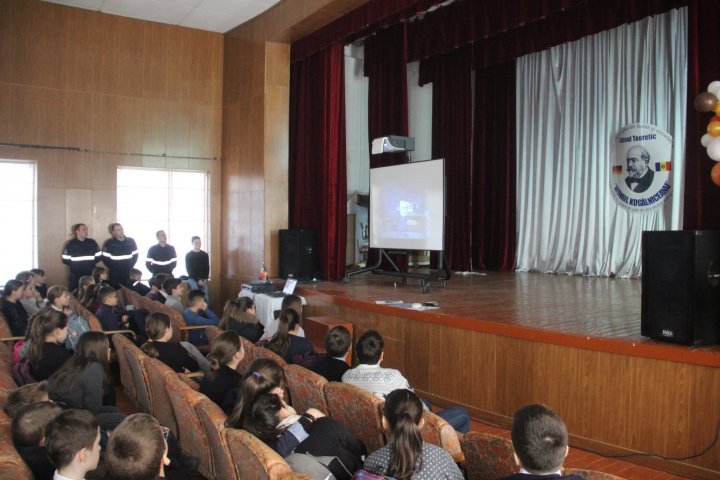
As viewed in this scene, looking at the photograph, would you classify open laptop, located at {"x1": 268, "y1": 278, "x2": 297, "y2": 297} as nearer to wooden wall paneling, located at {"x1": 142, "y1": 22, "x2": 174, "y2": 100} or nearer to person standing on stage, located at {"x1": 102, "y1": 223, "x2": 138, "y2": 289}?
person standing on stage, located at {"x1": 102, "y1": 223, "x2": 138, "y2": 289}

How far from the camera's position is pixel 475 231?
11.3 metres

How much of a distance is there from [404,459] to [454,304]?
12.4 ft

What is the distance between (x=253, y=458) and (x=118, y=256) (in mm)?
7767

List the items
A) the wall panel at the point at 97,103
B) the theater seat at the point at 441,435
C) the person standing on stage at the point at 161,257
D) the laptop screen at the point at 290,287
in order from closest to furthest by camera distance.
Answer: the theater seat at the point at 441,435, the laptop screen at the point at 290,287, the wall panel at the point at 97,103, the person standing on stage at the point at 161,257

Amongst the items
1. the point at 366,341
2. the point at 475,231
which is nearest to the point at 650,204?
the point at 475,231

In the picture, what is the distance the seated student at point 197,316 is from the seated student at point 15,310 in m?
1.57

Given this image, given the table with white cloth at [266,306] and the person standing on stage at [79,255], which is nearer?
the table with white cloth at [266,306]

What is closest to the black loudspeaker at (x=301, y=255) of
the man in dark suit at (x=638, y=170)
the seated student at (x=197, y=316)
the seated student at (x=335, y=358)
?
the seated student at (x=197, y=316)

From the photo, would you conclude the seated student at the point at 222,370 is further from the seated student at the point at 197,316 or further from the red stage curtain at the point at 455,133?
the red stage curtain at the point at 455,133

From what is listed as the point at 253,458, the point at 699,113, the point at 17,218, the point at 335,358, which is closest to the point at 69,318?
the point at 335,358

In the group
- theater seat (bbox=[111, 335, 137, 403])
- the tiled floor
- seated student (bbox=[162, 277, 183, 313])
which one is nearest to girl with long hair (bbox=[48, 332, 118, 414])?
theater seat (bbox=[111, 335, 137, 403])

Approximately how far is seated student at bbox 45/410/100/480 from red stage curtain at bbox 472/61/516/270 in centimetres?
920

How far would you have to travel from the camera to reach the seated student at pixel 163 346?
4.33m

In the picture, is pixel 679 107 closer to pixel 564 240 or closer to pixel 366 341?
pixel 564 240
